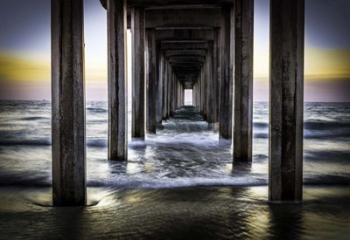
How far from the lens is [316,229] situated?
455 centimetres

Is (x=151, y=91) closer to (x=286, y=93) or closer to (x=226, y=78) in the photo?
(x=226, y=78)

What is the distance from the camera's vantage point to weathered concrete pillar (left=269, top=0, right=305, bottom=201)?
5523 millimetres

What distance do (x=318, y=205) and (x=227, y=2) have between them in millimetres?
Result: 8408

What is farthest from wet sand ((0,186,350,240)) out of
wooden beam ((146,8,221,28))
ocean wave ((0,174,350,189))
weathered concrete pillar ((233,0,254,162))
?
wooden beam ((146,8,221,28))

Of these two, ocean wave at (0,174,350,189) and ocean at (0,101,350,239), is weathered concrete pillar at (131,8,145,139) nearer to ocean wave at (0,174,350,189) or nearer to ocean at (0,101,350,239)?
ocean at (0,101,350,239)

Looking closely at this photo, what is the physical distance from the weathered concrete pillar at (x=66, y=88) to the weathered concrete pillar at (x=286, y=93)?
7.71 ft

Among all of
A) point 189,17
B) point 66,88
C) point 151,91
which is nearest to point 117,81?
point 66,88

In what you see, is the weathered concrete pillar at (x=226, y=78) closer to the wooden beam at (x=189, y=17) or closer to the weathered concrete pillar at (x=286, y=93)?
the wooden beam at (x=189, y=17)

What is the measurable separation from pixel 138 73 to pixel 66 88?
28.7ft

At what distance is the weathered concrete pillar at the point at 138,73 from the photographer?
14.0 m

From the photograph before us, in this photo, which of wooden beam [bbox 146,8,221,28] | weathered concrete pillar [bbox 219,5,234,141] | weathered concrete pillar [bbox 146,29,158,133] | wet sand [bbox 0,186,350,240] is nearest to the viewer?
wet sand [bbox 0,186,350,240]

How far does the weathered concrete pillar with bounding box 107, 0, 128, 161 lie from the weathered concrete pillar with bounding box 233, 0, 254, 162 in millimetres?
2354

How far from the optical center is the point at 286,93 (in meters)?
5.53

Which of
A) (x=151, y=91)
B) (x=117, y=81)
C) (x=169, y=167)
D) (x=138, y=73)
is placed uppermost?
(x=138, y=73)
